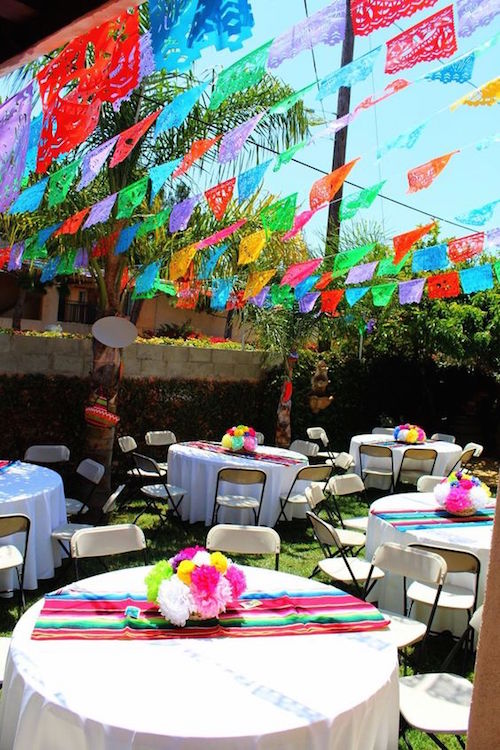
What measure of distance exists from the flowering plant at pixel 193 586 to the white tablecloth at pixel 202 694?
0.15m

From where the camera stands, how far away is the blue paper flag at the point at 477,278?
22.0 feet

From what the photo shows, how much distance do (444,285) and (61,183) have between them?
4.85 m

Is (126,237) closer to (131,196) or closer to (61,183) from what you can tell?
(131,196)

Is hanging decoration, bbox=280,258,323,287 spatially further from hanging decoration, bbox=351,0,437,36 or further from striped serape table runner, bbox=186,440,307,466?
hanging decoration, bbox=351,0,437,36

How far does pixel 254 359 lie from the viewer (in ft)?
37.8

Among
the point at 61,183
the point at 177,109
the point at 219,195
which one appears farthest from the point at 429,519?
the point at 61,183

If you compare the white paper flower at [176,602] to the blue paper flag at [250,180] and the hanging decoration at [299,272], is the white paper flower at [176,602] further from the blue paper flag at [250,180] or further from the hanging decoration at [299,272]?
the hanging decoration at [299,272]

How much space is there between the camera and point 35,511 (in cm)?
506

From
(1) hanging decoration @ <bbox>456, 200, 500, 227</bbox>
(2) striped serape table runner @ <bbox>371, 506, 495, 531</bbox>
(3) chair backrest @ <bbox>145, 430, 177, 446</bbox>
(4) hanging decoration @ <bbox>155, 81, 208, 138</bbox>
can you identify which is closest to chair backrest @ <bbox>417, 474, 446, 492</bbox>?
(2) striped serape table runner @ <bbox>371, 506, 495, 531</bbox>

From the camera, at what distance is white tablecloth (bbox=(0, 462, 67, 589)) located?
488 cm

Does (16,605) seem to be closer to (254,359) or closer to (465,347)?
(254,359)

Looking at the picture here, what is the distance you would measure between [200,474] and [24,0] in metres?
5.96

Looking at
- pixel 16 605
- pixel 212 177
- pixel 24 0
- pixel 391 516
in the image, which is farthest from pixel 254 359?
pixel 24 0

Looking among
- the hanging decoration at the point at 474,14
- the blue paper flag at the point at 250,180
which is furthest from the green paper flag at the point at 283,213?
the hanging decoration at the point at 474,14
